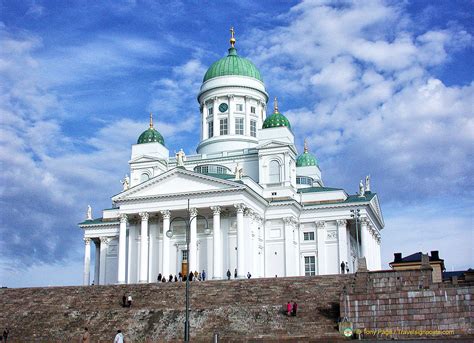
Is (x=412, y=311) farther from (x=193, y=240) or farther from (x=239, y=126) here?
(x=239, y=126)

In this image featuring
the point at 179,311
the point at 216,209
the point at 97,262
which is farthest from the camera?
the point at 97,262

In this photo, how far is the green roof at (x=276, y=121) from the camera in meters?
65.2

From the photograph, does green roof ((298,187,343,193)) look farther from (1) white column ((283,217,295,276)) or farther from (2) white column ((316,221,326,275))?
(1) white column ((283,217,295,276))

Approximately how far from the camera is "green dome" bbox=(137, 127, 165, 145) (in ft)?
227

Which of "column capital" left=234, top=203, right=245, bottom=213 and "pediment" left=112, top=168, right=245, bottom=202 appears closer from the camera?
"column capital" left=234, top=203, right=245, bottom=213

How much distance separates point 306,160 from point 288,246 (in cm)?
1942

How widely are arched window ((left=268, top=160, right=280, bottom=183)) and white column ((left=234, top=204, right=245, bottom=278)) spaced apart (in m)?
8.76

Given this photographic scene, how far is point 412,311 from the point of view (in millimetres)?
34156

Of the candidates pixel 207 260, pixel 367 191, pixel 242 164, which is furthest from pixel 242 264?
pixel 367 191

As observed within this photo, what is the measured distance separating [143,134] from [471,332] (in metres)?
44.1

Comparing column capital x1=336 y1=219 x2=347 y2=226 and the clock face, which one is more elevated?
the clock face

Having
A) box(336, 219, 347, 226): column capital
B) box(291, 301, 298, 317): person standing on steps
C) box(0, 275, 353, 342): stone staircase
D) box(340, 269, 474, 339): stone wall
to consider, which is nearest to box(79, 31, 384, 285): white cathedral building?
box(336, 219, 347, 226): column capital

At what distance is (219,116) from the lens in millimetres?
71000

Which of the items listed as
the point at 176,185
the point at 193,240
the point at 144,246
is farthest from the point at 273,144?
the point at 144,246
